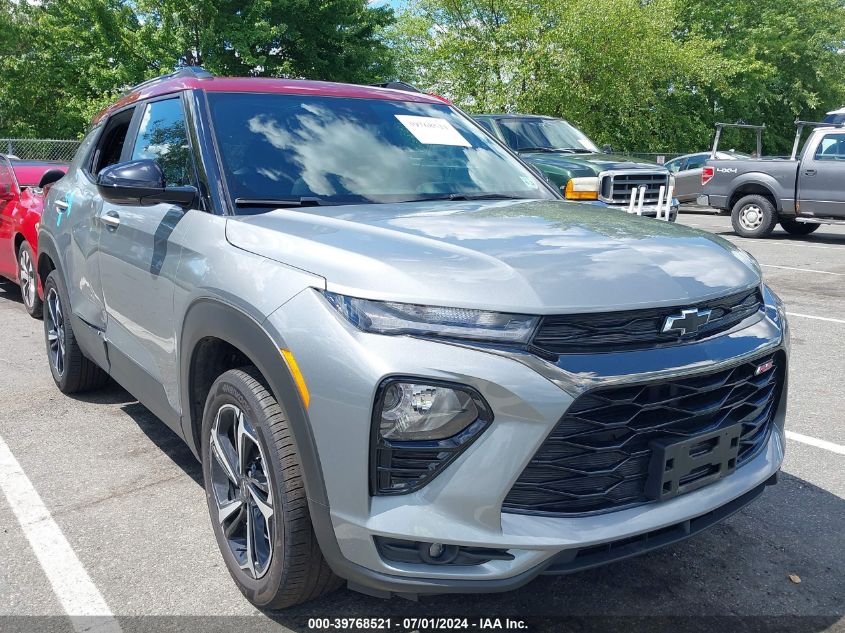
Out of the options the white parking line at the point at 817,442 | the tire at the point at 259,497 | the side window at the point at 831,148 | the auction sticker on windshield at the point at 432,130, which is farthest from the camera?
the side window at the point at 831,148

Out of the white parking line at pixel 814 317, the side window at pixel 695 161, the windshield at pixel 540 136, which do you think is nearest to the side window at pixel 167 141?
the white parking line at pixel 814 317

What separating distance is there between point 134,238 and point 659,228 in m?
2.20

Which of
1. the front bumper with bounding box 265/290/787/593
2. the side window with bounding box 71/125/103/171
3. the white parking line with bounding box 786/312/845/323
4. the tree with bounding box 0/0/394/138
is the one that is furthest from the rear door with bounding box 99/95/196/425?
the tree with bounding box 0/0/394/138

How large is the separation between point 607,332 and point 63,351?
3.84 metres

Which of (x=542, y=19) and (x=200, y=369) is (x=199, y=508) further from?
(x=542, y=19)

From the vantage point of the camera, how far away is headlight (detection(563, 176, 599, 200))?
9992 millimetres

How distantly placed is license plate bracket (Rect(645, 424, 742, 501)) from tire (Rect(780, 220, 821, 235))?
45.4 ft

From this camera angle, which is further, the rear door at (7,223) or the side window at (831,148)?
the side window at (831,148)

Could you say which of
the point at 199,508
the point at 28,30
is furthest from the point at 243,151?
the point at 28,30

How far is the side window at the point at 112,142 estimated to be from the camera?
429 cm

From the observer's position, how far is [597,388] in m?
2.14

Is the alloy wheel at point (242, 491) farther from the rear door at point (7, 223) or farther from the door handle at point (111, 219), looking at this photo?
the rear door at point (7, 223)

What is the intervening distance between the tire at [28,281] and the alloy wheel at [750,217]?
11877 mm

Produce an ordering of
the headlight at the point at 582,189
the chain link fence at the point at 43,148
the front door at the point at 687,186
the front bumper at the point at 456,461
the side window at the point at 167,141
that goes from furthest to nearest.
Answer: the chain link fence at the point at 43,148 → the front door at the point at 687,186 → the headlight at the point at 582,189 → the side window at the point at 167,141 → the front bumper at the point at 456,461
